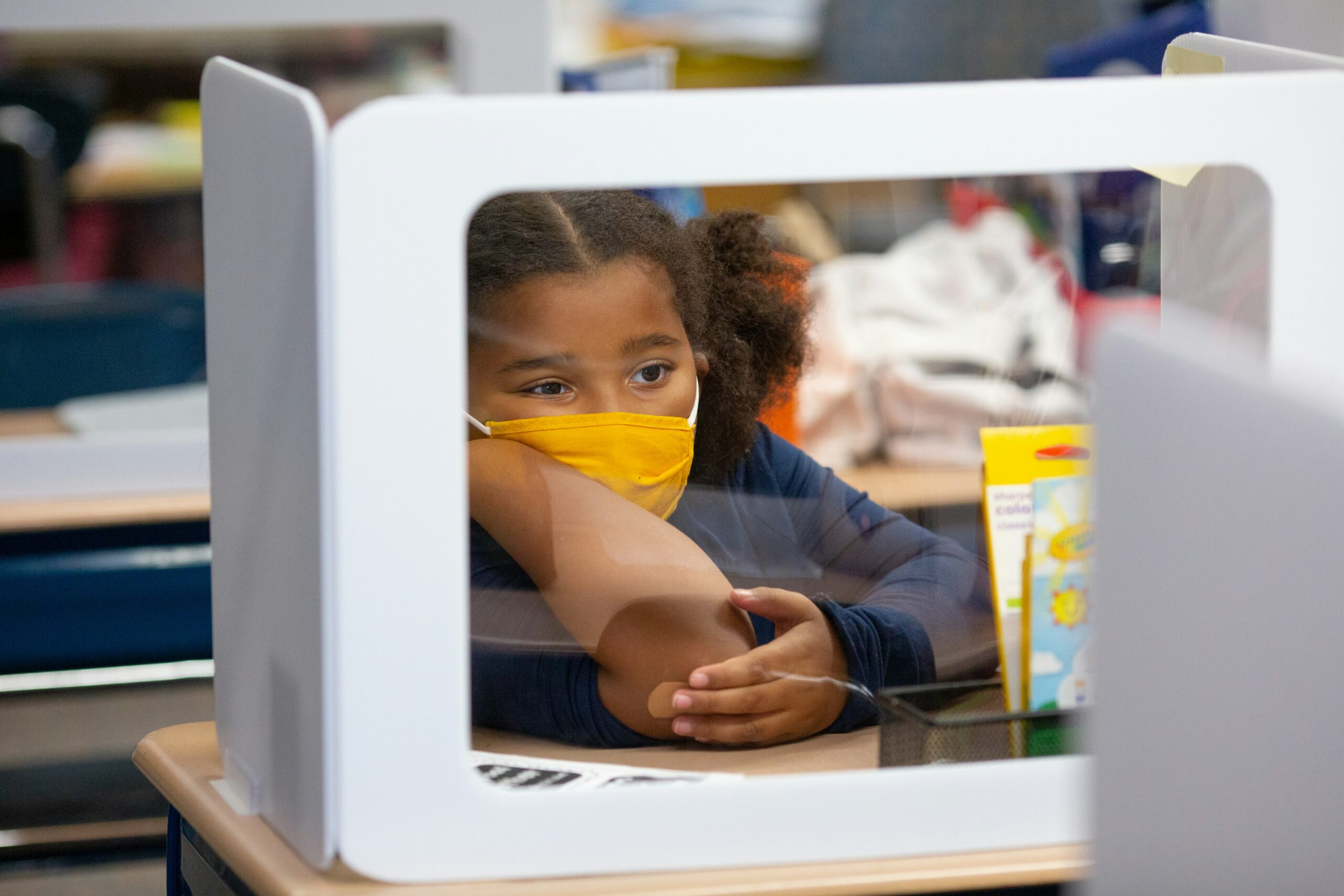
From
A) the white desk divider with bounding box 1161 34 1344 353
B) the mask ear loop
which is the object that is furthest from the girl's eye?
the white desk divider with bounding box 1161 34 1344 353

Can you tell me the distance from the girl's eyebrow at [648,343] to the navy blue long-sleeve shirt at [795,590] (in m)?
0.08

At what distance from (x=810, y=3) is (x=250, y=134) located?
3964 millimetres

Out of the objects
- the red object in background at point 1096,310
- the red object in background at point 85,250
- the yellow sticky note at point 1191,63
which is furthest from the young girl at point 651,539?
the red object in background at point 85,250

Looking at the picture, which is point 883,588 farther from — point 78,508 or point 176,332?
point 176,332

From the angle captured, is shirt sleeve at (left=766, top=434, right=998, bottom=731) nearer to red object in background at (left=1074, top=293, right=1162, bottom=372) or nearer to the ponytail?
the ponytail

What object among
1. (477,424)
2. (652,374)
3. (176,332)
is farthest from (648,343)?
(176,332)

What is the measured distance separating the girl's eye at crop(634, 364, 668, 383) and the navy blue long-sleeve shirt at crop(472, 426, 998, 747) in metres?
0.07

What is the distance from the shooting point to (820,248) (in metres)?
1.33

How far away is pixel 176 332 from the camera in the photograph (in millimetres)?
2152

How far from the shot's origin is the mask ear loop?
70cm

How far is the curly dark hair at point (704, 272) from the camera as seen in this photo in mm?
782

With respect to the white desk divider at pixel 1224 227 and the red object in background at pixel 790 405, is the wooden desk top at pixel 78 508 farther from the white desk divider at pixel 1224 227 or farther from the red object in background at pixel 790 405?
the white desk divider at pixel 1224 227

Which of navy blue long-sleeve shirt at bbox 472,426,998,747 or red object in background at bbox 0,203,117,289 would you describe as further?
red object in background at bbox 0,203,117,289

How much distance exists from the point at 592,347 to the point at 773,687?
227 mm
